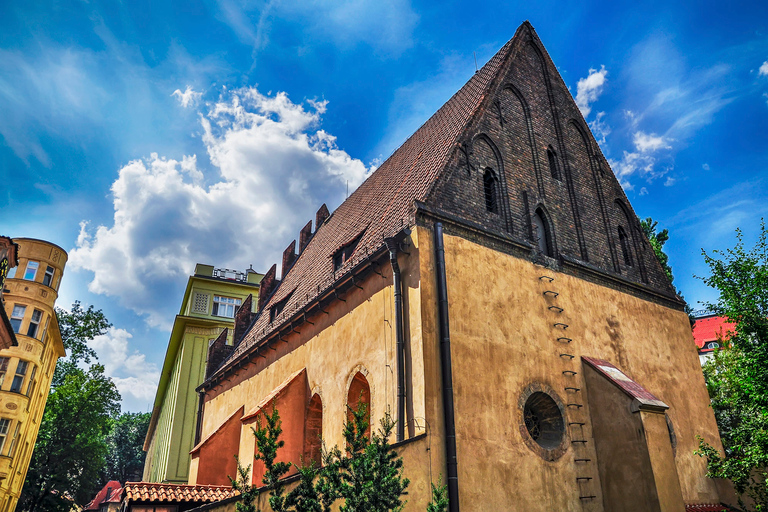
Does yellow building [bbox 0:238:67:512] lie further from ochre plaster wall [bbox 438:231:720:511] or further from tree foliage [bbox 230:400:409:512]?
ochre plaster wall [bbox 438:231:720:511]

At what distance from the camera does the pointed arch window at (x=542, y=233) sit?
14520mm

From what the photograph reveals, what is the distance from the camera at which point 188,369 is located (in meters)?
30.6

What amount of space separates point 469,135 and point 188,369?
2264cm

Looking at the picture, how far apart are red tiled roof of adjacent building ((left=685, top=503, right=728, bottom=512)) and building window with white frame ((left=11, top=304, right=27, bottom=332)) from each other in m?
27.5

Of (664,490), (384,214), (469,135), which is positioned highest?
(469,135)

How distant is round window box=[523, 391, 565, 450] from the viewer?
1226cm

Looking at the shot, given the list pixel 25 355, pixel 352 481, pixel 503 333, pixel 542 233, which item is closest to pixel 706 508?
pixel 503 333

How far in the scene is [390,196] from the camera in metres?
16.4

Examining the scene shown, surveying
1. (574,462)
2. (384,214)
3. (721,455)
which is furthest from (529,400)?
(721,455)

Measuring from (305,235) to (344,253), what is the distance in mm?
Result: 12207

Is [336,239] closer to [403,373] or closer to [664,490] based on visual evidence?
[403,373]

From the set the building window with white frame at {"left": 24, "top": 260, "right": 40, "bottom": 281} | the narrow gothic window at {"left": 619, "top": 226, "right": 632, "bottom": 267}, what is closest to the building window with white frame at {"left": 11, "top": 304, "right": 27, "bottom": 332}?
the building window with white frame at {"left": 24, "top": 260, "right": 40, "bottom": 281}

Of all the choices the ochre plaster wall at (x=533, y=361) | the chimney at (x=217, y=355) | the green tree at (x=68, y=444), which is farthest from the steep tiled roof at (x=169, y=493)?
the green tree at (x=68, y=444)

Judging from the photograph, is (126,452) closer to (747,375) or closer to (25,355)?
(25,355)
